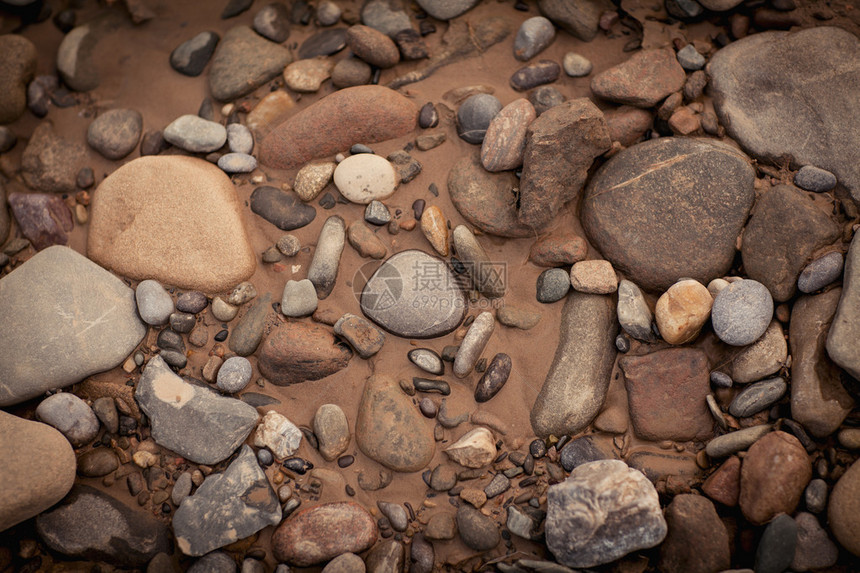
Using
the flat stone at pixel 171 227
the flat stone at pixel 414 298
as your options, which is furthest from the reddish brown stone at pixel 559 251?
the flat stone at pixel 171 227

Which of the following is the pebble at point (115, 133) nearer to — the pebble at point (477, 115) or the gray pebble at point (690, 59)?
the pebble at point (477, 115)

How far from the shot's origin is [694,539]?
238cm

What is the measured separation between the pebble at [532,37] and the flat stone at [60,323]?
2795mm

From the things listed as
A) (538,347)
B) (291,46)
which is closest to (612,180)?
(538,347)

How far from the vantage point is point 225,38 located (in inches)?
134

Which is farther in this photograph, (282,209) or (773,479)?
(282,209)

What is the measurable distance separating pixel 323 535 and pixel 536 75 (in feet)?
9.52

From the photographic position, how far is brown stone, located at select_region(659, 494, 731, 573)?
2359 millimetres

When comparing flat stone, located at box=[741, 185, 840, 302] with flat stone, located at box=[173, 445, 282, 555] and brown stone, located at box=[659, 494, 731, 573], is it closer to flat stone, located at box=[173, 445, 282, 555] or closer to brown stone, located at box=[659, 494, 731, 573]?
brown stone, located at box=[659, 494, 731, 573]

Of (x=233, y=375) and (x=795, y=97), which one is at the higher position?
(x=795, y=97)

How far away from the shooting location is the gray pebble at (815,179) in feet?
9.09

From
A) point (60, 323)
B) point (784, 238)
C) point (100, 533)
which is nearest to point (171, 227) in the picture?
point (60, 323)

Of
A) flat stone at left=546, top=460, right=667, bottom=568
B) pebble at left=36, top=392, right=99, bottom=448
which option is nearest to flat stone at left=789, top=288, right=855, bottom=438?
flat stone at left=546, top=460, right=667, bottom=568

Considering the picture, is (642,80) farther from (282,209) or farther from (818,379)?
(282,209)
